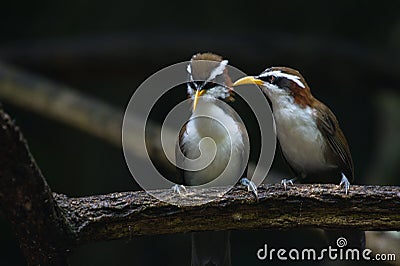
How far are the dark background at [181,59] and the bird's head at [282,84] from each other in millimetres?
1967

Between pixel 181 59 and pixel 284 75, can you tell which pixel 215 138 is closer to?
pixel 284 75

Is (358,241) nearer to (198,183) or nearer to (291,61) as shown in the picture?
(198,183)

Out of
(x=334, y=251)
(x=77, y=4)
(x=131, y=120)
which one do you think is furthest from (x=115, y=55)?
(x=334, y=251)

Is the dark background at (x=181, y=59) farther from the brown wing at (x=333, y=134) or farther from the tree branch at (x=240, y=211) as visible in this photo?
the tree branch at (x=240, y=211)

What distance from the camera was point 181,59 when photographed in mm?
4133

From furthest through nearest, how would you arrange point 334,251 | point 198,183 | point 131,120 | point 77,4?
1. point 77,4
2. point 131,120
3. point 334,251
4. point 198,183

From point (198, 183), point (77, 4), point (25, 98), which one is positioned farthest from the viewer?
point (77, 4)

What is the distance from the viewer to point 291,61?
4.13 m

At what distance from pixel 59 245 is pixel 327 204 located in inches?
26.6

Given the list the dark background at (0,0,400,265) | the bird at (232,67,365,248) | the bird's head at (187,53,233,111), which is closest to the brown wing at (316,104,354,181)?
the bird at (232,67,365,248)

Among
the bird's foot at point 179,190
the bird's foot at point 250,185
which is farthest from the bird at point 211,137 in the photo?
the bird's foot at point 179,190

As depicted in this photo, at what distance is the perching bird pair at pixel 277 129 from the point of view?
1717mm

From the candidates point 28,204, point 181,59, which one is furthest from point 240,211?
point 181,59

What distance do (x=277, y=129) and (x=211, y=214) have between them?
28 cm
